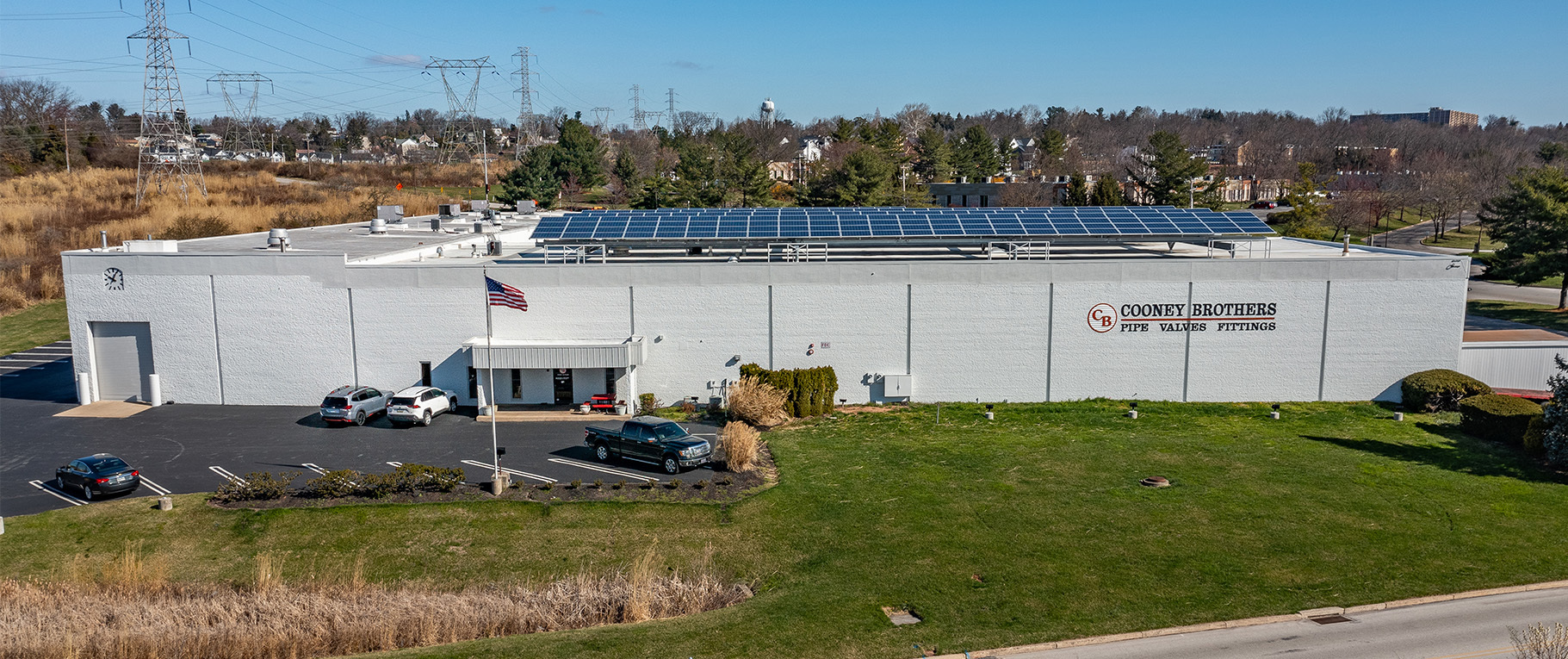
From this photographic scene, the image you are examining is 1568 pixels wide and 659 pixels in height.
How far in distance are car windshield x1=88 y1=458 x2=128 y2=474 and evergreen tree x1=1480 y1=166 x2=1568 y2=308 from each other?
6874cm

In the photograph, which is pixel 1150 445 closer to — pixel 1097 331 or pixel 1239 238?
pixel 1097 331

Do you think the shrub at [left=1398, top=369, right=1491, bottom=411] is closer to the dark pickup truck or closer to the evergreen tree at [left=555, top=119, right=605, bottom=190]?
the dark pickup truck

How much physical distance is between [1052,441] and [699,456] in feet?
35.5

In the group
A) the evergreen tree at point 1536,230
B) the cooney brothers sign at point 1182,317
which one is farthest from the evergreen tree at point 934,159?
the cooney brothers sign at point 1182,317

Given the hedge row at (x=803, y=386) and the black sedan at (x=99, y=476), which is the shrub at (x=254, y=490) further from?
the hedge row at (x=803, y=386)

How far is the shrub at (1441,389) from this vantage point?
3166cm

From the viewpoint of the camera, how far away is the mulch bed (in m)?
23.5

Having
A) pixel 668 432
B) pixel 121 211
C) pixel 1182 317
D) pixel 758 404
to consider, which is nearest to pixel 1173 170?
pixel 1182 317

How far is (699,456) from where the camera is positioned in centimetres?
2597

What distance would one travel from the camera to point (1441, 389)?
104ft

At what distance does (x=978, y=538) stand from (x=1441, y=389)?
21.4 m

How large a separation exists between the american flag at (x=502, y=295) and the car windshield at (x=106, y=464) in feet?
34.0

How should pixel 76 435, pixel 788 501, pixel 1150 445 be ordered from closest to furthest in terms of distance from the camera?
pixel 788 501
pixel 1150 445
pixel 76 435

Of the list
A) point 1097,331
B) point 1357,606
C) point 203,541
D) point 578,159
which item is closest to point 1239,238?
point 1097,331
